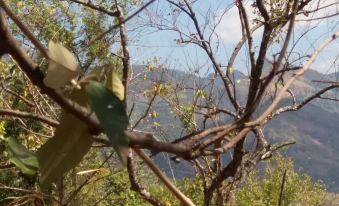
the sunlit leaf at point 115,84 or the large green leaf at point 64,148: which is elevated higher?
the sunlit leaf at point 115,84

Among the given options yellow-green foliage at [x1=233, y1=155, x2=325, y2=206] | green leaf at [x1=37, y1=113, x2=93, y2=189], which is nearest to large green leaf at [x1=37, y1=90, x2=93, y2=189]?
green leaf at [x1=37, y1=113, x2=93, y2=189]

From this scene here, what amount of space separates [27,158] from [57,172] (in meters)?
0.04

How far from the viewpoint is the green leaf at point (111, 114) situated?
238mm

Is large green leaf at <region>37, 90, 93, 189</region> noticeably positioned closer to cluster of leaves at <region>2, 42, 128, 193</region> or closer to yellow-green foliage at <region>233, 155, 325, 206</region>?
cluster of leaves at <region>2, 42, 128, 193</region>

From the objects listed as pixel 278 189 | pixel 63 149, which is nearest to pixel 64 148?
pixel 63 149

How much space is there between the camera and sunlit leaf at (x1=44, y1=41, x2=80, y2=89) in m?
0.26

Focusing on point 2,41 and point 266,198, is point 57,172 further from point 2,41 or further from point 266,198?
point 266,198

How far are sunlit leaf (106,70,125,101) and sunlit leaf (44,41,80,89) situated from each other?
3 centimetres

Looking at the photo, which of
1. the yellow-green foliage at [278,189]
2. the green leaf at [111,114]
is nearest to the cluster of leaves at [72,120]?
the green leaf at [111,114]

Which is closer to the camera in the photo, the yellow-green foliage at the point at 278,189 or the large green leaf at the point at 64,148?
the large green leaf at the point at 64,148

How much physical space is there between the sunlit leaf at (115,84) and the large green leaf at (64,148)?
0.08ft

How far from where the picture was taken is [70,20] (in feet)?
29.3

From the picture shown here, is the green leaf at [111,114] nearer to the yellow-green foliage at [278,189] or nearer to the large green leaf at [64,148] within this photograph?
the large green leaf at [64,148]

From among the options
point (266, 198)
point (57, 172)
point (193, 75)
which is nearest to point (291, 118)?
point (266, 198)
